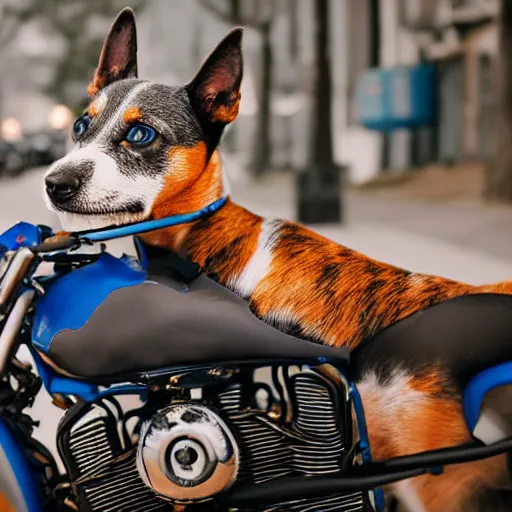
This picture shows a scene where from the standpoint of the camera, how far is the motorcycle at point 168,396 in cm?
134

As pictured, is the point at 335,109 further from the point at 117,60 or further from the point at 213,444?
the point at 213,444

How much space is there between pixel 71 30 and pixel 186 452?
150 cm

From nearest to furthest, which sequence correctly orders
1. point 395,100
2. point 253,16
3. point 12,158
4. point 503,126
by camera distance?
point 12,158
point 253,16
point 503,126
point 395,100

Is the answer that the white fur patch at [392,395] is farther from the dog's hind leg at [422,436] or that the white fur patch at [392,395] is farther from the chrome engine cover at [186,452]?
the chrome engine cover at [186,452]

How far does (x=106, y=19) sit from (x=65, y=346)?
928 millimetres

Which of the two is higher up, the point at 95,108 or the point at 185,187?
the point at 95,108

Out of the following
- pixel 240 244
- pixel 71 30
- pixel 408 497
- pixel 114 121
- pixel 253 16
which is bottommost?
pixel 408 497

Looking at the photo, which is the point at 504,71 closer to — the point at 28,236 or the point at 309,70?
the point at 309,70

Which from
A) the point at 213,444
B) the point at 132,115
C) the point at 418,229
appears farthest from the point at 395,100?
the point at 213,444

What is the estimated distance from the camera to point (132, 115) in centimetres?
134

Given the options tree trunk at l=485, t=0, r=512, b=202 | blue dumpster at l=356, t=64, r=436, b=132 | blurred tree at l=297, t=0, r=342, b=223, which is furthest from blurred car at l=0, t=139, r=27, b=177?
tree trunk at l=485, t=0, r=512, b=202

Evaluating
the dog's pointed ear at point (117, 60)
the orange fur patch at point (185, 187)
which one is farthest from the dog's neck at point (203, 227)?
the dog's pointed ear at point (117, 60)

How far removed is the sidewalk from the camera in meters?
2.48

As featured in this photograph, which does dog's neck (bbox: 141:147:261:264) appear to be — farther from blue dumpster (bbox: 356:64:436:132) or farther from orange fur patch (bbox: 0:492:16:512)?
blue dumpster (bbox: 356:64:436:132)
